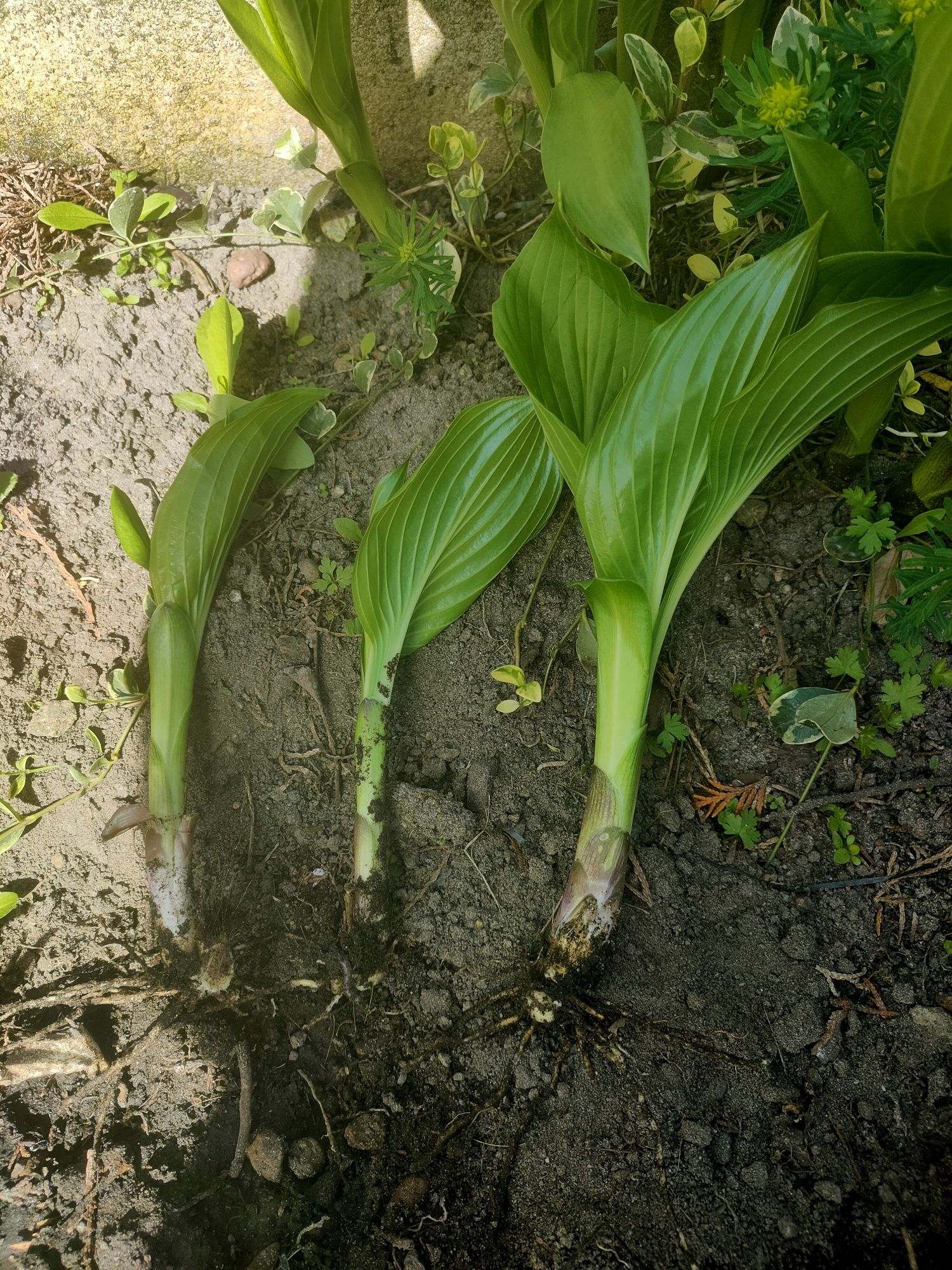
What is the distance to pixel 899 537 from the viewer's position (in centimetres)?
120

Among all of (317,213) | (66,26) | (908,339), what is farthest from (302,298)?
(908,339)

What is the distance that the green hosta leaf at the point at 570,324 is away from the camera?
1046 millimetres

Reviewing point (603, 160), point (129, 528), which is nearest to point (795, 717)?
point (603, 160)

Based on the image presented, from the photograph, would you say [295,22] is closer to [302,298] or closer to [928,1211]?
[302,298]

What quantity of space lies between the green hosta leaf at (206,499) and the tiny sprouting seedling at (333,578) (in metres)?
0.17

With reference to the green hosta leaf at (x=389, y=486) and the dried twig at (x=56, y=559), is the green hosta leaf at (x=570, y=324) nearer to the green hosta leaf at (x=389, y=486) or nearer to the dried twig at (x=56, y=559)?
the green hosta leaf at (x=389, y=486)

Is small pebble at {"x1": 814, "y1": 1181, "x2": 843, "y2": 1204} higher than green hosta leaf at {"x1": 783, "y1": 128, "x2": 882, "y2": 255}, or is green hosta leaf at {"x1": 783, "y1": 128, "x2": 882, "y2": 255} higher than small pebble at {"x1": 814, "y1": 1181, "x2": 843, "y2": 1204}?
green hosta leaf at {"x1": 783, "y1": 128, "x2": 882, "y2": 255}

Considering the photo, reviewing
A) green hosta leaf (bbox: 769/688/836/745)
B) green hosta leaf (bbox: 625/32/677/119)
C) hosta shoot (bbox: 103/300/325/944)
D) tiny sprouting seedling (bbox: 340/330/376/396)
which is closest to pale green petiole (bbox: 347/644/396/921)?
hosta shoot (bbox: 103/300/325/944)

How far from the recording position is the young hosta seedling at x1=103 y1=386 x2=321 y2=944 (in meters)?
1.22

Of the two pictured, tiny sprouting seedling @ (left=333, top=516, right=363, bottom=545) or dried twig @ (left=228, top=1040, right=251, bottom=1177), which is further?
tiny sprouting seedling @ (left=333, top=516, right=363, bottom=545)

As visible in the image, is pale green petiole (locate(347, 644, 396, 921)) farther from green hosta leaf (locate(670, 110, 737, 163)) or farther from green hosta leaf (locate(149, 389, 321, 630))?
green hosta leaf (locate(670, 110, 737, 163))

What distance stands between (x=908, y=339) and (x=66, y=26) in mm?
1507

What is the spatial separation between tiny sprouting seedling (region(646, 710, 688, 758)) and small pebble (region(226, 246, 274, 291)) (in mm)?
1143

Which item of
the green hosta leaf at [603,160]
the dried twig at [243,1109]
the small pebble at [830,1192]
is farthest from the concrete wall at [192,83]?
the small pebble at [830,1192]
